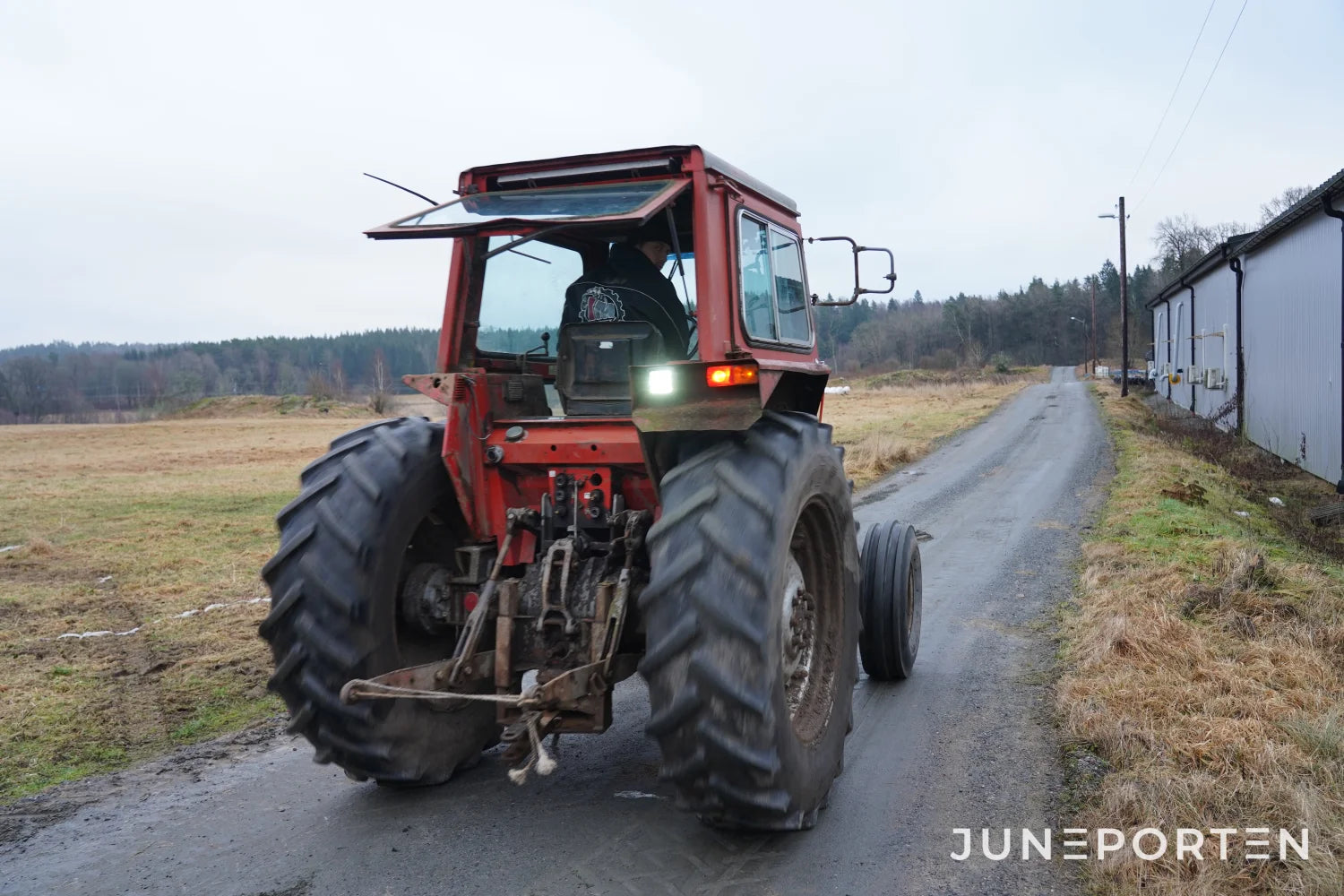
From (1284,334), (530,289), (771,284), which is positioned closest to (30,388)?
(1284,334)

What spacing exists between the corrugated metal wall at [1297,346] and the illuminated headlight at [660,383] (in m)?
13.9

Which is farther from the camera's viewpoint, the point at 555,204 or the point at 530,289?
the point at 530,289

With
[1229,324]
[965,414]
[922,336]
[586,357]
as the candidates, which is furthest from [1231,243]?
[922,336]

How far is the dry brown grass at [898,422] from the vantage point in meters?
19.5

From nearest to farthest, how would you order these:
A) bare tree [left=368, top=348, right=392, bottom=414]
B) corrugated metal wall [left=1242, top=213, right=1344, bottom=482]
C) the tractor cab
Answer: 1. the tractor cab
2. corrugated metal wall [left=1242, top=213, right=1344, bottom=482]
3. bare tree [left=368, top=348, right=392, bottom=414]

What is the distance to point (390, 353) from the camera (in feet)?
291

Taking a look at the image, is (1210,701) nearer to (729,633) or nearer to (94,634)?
(729,633)

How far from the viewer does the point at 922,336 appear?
120m

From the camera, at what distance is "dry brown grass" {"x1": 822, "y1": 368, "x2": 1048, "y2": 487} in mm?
19500

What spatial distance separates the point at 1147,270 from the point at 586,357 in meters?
134

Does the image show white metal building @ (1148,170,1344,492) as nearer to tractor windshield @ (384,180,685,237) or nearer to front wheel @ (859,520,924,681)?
front wheel @ (859,520,924,681)

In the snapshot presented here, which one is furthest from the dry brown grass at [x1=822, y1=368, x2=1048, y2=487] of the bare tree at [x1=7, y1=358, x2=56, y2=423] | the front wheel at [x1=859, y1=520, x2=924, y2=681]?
the bare tree at [x1=7, y1=358, x2=56, y2=423]

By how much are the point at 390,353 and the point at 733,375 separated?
88926mm

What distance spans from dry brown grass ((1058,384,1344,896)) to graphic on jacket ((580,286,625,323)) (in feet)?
10.0
